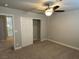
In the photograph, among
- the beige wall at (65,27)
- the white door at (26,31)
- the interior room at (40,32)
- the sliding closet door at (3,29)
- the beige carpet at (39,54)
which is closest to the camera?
the beige carpet at (39,54)

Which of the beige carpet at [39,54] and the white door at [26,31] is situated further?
the white door at [26,31]

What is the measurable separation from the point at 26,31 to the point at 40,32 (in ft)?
4.77

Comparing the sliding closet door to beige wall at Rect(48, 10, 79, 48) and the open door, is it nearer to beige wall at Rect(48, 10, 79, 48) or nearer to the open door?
the open door

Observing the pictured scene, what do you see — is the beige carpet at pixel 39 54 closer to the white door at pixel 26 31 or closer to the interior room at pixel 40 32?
the interior room at pixel 40 32

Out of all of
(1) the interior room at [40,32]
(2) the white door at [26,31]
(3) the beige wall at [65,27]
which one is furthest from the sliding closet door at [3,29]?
(3) the beige wall at [65,27]

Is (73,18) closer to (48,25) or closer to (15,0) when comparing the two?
(48,25)

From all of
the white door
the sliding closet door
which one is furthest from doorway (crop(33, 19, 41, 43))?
the sliding closet door

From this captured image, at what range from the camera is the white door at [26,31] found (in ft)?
14.4

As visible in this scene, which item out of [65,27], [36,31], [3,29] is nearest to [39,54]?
[65,27]

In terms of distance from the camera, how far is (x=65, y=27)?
4613 millimetres

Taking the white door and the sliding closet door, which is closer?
the white door

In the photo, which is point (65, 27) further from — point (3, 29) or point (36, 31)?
point (3, 29)

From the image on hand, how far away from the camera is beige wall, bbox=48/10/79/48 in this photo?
13.4ft

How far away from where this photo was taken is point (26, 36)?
4641 mm
